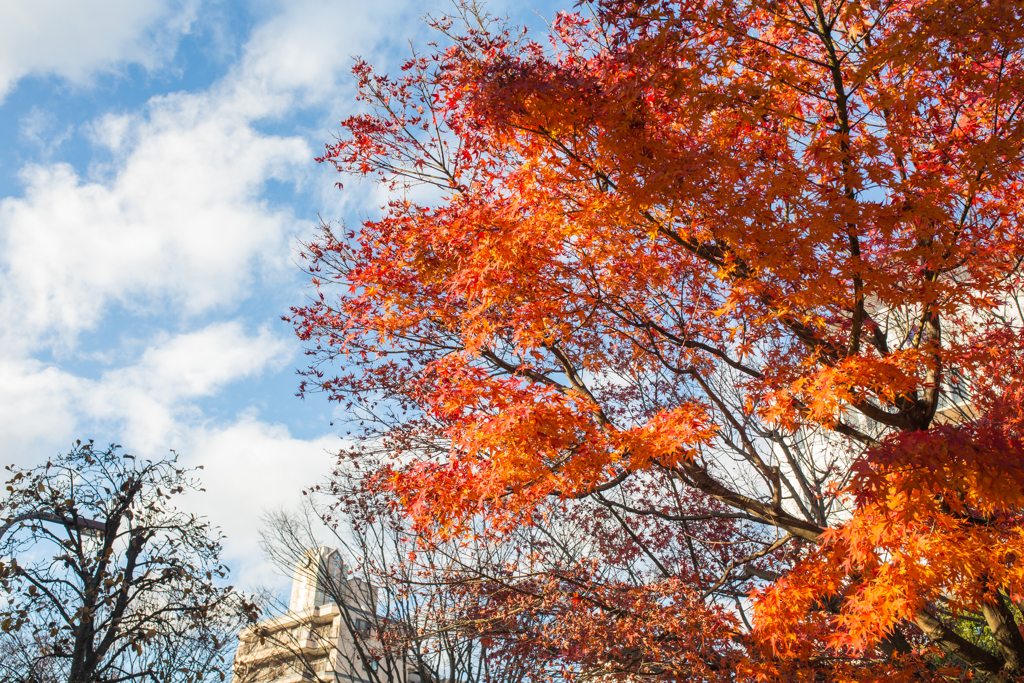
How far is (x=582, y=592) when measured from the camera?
27.0ft

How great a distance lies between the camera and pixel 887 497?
15.5 feet

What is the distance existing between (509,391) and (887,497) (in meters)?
3.21

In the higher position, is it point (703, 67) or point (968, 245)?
point (703, 67)

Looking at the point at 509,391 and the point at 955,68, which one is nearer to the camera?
the point at 955,68

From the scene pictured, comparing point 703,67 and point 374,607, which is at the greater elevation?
point 703,67

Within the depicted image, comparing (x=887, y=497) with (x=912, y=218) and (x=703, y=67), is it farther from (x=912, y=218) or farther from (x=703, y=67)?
(x=703, y=67)

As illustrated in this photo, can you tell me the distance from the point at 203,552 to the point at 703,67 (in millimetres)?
9808

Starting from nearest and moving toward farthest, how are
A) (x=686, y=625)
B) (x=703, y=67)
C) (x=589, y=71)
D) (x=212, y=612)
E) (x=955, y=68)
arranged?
1. (x=955, y=68)
2. (x=703, y=67)
3. (x=589, y=71)
4. (x=686, y=625)
5. (x=212, y=612)

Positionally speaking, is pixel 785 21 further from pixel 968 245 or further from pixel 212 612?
pixel 212 612

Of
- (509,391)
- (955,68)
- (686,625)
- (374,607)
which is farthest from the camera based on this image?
(374,607)

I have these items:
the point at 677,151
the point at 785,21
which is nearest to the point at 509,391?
the point at 677,151

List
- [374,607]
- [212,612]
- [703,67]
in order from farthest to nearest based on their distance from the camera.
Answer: [374,607]
[212,612]
[703,67]

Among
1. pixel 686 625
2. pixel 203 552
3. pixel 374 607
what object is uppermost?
pixel 203 552

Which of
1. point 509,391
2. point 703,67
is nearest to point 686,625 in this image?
point 509,391
